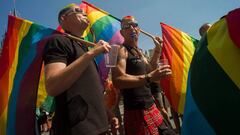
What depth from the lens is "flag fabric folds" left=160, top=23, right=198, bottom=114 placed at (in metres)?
4.81

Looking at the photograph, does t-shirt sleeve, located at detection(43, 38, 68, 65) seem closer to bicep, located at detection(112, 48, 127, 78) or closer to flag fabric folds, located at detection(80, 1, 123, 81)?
bicep, located at detection(112, 48, 127, 78)

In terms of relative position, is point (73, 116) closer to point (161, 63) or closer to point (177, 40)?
point (161, 63)

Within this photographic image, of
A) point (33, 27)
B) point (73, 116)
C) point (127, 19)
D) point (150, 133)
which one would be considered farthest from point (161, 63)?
point (33, 27)

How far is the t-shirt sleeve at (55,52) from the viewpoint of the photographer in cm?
222

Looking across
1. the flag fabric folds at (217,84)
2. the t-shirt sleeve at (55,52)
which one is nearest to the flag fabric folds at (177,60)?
the t-shirt sleeve at (55,52)

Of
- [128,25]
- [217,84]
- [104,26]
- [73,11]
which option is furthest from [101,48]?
[104,26]

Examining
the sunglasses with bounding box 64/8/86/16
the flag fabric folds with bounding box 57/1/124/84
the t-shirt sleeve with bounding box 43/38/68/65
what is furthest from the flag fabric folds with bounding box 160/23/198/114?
the t-shirt sleeve with bounding box 43/38/68/65

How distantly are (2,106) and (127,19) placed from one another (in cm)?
168

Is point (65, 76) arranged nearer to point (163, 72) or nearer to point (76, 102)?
point (76, 102)

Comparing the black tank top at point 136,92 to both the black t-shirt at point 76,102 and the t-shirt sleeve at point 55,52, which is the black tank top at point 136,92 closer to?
the black t-shirt at point 76,102

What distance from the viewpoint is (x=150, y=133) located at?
3133 millimetres

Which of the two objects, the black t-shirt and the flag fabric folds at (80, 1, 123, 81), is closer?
the black t-shirt

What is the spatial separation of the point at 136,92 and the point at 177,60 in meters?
2.38

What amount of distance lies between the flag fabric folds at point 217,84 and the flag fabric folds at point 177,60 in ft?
10.1
